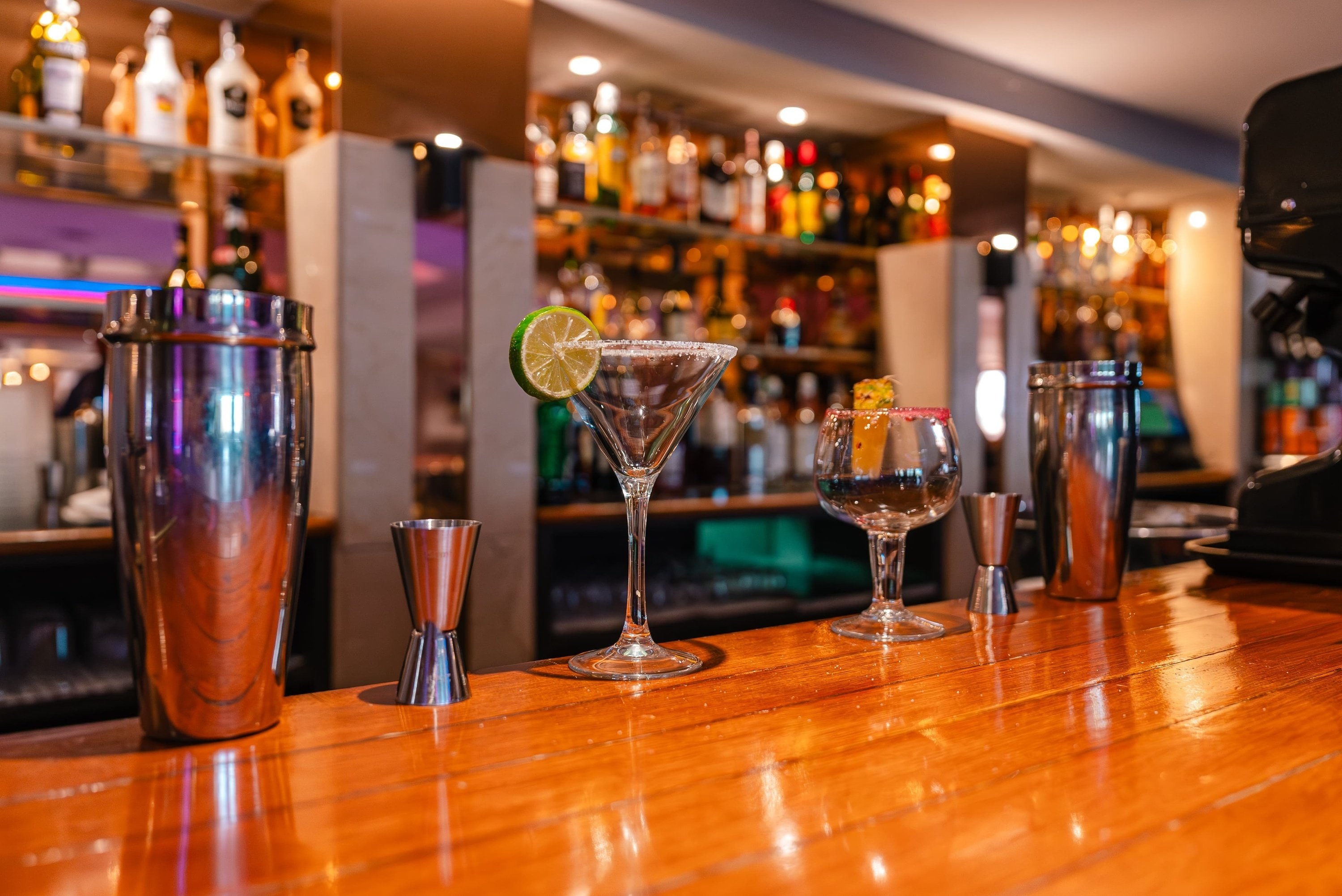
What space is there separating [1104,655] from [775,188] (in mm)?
2838

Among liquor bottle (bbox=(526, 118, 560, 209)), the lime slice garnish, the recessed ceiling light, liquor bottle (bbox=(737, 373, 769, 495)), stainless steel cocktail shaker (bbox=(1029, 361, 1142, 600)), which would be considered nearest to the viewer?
the lime slice garnish

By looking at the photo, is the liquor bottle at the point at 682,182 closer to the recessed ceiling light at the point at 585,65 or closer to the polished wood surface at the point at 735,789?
the recessed ceiling light at the point at 585,65

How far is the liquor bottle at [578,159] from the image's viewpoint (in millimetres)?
2801

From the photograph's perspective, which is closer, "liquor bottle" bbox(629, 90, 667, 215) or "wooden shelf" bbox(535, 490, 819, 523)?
"wooden shelf" bbox(535, 490, 819, 523)

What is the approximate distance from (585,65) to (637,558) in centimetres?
247

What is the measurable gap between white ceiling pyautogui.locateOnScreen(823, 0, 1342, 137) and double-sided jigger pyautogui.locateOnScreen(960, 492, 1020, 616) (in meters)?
2.48

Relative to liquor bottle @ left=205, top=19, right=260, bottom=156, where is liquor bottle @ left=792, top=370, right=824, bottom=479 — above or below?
below

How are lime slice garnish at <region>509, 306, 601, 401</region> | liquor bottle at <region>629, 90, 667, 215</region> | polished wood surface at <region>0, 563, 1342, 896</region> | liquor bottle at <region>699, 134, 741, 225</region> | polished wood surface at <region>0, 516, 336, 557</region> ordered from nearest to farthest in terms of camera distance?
1. polished wood surface at <region>0, 563, 1342, 896</region>
2. lime slice garnish at <region>509, 306, 601, 401</region>
3. polished wood surface at <region>0, 516, 336, 557</region>
4. liquor bottle at <region>629, 90, 667, 215</region>
5. liquor bottle at <region>699, 134, 741, 225</region>

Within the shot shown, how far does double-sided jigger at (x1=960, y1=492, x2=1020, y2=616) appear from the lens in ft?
3.16

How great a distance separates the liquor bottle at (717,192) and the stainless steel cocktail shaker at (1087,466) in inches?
86.8

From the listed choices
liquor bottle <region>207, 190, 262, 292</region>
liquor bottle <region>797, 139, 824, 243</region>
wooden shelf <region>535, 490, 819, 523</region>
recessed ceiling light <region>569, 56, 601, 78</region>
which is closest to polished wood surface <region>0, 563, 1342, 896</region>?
wooden shelf <region>535, 490, 819, 523</region>

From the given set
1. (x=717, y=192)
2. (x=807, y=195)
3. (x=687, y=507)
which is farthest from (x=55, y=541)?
(x=807, y=195)

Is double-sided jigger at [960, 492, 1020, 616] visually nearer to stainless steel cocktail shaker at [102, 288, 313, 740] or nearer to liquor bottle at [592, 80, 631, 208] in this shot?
stainless steel cocktail shaker at [102, 288, 313, 740]

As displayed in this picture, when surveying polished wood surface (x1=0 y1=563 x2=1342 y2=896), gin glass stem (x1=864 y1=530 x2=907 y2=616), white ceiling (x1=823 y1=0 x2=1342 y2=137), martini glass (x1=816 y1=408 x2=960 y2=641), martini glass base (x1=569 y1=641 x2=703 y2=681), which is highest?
white ceiling (x1=823 y1=0 x2=1342 y2=137)
